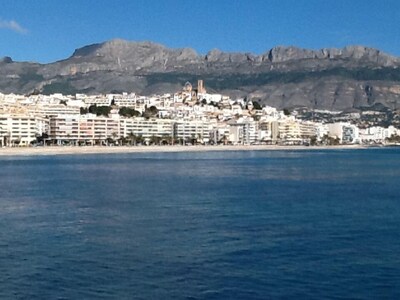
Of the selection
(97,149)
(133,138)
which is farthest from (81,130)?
(97,149)

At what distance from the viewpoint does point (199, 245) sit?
14180mm

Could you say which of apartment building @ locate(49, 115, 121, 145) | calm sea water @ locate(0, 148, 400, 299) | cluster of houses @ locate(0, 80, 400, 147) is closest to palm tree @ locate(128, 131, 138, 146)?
cluster of houses @ locate(0, 80, 400, 147)

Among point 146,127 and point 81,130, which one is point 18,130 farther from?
point 146,127

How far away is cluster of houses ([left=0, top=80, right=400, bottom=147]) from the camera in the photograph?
93.2 m

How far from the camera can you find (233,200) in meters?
23.7

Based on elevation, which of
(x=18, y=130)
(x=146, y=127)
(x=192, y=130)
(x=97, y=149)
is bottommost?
(x=97, y=149)

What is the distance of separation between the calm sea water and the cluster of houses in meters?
68.1

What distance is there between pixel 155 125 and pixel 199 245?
302 feet

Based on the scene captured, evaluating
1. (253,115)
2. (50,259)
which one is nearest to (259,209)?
(50,259)

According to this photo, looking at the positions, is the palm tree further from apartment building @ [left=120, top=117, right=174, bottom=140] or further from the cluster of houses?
apartment building @ [left=120, top=117, right=174, bottom=140]

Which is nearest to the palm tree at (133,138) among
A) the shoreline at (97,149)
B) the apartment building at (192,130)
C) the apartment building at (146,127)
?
the apartment building at (146,127)

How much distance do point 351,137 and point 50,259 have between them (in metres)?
146

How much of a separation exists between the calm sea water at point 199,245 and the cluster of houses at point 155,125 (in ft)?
223

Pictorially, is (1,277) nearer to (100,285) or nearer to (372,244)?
(100,285)
